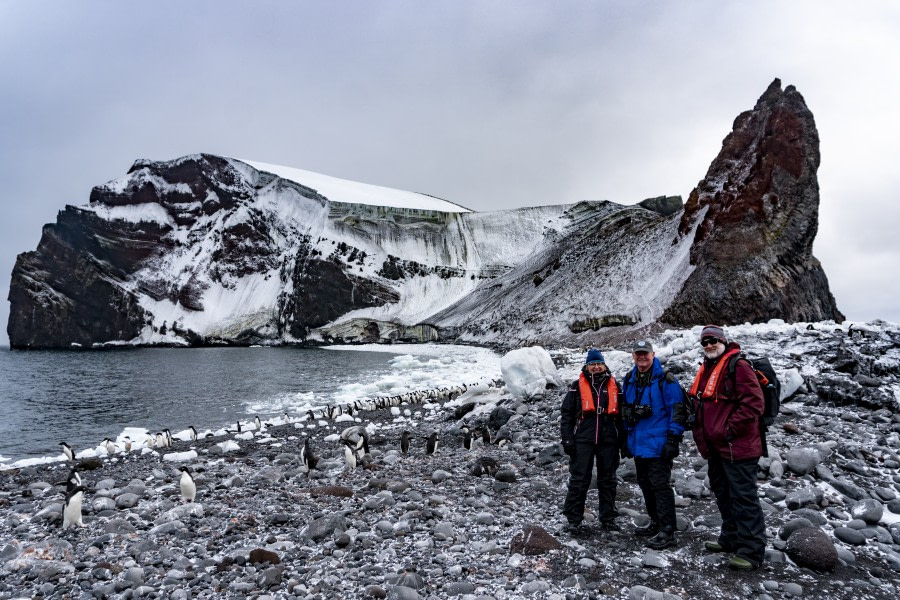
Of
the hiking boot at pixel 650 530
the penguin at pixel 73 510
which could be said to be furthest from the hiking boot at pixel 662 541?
the penguin at pixel 73 510

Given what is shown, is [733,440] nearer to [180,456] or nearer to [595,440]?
[595,440]

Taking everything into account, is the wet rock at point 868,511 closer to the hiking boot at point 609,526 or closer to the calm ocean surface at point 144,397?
the hiking boot at point 609,526

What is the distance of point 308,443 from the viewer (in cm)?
1066

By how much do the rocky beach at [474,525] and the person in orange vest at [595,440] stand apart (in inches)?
11.4

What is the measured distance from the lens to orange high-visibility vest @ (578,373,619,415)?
546cm

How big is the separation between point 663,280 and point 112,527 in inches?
1472

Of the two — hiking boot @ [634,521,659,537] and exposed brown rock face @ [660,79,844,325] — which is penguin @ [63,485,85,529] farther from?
exposed brown rock face @ [660,79,844,325]

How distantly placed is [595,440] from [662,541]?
1.14 metres

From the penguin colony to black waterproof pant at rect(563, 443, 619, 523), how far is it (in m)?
4.17

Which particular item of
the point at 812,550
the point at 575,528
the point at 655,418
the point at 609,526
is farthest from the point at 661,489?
the point at 812,550

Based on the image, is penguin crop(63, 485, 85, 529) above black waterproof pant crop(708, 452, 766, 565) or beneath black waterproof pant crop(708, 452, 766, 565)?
beneath

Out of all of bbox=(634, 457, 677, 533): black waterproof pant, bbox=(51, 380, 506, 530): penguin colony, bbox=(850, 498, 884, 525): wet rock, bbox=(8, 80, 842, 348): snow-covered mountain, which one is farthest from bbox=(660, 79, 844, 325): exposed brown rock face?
bbox=(634, 457, 677, 533): black waterproof pant

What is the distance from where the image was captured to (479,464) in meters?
8.05

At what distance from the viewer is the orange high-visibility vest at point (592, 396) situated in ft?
17.9
